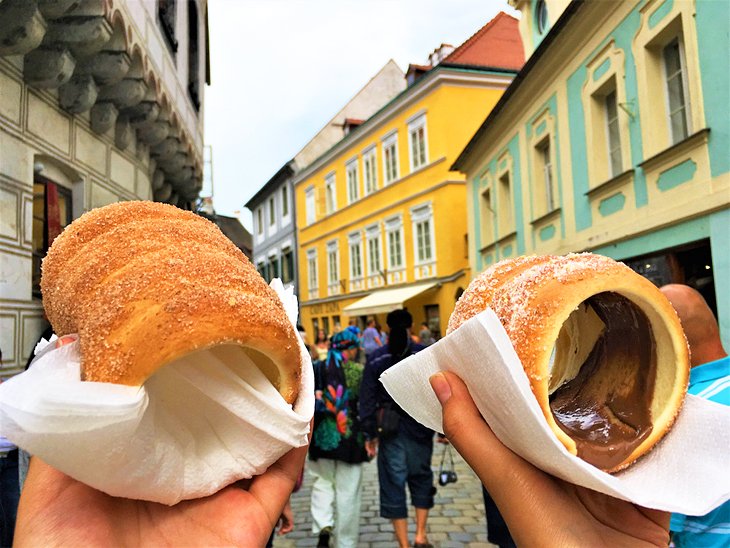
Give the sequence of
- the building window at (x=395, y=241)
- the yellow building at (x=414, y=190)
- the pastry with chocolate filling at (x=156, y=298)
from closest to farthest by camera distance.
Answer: the pastry with chocolate filling at (x=156, y=298) < the yellow building at (x=414, y=190) < the building window at (x=395, y=241)

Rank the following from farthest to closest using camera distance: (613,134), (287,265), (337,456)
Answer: (287,265) < (613,134) < (337,456)

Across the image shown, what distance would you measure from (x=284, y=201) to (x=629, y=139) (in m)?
25.2

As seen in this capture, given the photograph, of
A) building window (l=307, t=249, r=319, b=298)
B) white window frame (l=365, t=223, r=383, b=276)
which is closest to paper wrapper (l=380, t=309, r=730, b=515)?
white window frame (l=365, t=223, r=383, b=276)

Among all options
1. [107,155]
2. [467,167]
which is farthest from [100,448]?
[467,167]

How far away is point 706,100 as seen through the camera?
5859 mm

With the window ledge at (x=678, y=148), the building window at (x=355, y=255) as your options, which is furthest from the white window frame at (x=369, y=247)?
the window ledge at (x=678, y=148)

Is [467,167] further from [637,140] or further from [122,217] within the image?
[122,217]

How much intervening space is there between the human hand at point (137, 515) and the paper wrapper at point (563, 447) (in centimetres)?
59

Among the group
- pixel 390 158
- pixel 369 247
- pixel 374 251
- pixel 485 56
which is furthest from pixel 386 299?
pixel 485 56

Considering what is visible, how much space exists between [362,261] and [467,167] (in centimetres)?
925

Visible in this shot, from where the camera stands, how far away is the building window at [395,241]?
2103 cm

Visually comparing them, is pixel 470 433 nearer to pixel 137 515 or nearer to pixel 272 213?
pixel 137 515

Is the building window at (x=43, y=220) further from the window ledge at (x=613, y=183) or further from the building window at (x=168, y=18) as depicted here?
the window ledge at (x=613, y=183)

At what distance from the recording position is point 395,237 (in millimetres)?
21531
